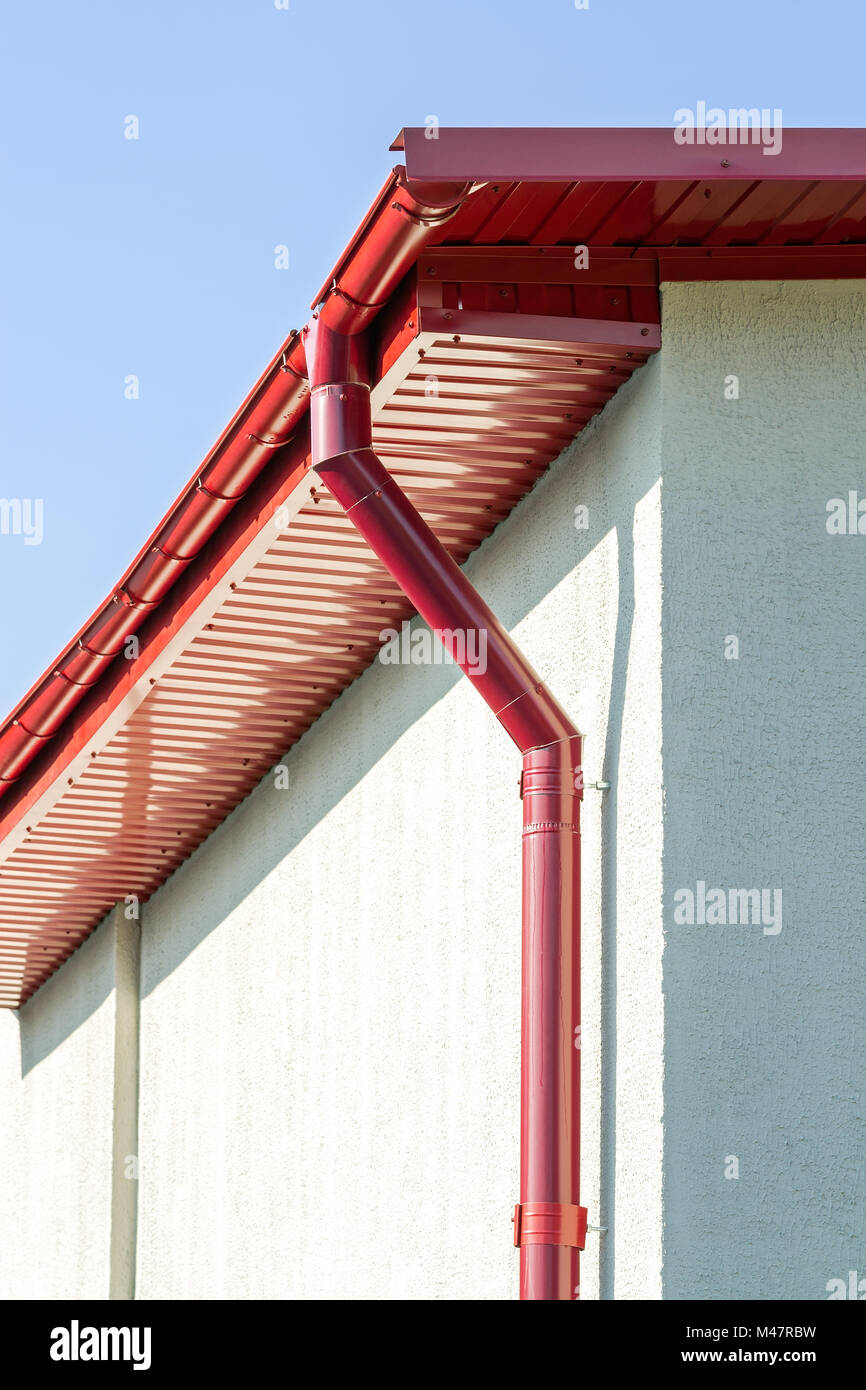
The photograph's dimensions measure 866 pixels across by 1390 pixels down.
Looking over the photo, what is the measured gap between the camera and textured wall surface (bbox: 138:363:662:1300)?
5797 mm

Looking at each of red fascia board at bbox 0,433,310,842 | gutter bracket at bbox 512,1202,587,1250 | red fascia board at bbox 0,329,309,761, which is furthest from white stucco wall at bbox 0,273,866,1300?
red fascia board at bbox 0,329,309,761

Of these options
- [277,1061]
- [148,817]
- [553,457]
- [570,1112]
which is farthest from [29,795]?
[570,1112]

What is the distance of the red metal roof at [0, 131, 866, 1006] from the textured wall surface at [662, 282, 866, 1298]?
264 millimetres

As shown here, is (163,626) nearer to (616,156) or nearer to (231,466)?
(231,466)

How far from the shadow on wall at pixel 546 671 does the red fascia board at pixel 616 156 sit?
2.50ft

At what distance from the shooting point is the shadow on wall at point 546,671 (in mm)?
5863

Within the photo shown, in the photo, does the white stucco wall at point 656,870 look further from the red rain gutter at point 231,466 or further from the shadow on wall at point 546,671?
the red rain gutter at point 231,466

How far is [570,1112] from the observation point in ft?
18.5

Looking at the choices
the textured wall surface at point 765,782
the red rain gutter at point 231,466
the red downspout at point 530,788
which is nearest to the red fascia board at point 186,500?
the red rain gutter at point 231,466

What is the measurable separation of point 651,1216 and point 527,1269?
0.43 metres

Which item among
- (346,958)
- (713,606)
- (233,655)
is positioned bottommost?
(346,958)

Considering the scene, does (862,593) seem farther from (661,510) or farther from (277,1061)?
(277,1061)

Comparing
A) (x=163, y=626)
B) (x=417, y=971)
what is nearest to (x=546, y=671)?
(x=417, y=971)

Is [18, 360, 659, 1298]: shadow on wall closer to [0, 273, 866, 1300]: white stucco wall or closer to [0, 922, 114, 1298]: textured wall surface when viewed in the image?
[0, 273, 866, 1300]: white stucco wall
